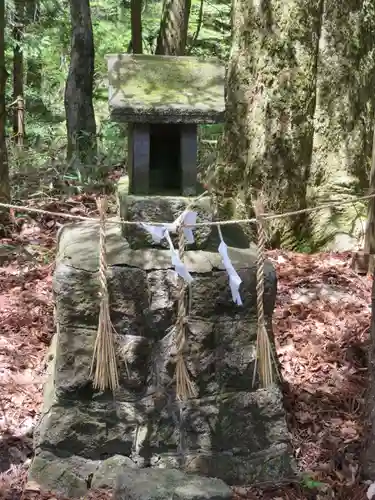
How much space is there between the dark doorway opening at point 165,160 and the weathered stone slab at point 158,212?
0.80 ft

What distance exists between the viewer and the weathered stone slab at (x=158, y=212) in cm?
366

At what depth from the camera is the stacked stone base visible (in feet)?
12.0

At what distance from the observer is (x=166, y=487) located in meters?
3.32

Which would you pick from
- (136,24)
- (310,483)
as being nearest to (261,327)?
(310,483)

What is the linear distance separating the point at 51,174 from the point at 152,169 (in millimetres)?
4433

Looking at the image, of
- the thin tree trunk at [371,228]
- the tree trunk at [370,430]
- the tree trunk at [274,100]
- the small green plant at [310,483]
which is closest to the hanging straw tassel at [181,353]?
the small green plant at [310,483]

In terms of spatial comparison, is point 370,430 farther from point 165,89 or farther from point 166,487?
point 165,89

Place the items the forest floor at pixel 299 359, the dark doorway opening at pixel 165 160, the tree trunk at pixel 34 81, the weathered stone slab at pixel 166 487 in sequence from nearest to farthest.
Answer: the weathered stone slab at pixel 166 487
the forest floor at pixel 299 359
the dark doorway opening at pixel 165 160
the tree trunk at pixel 34 81

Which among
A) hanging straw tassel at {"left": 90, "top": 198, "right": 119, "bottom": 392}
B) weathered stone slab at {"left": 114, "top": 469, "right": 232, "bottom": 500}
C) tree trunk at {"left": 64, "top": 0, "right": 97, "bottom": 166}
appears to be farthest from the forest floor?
tree trunk at {"left": 64, "top": 0, "right": 97, "bottom": 166}

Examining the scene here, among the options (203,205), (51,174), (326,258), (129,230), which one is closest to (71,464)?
(129,230)

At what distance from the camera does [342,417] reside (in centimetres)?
429

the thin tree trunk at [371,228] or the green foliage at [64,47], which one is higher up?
the green foliage at [64,47]

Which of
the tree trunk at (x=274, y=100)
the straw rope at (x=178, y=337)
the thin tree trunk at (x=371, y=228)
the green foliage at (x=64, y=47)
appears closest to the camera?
the straw rope at (x=178, y=337)

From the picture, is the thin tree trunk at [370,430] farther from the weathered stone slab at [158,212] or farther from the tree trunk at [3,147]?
the tree trunk at [3,147]
